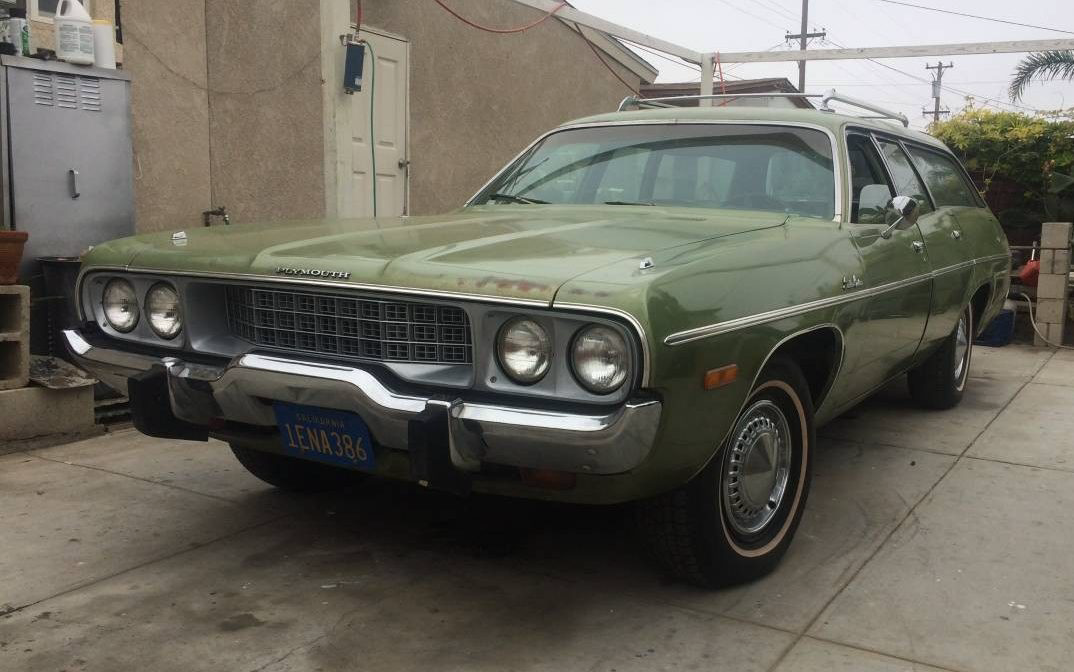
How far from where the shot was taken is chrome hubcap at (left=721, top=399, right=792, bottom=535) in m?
3.06

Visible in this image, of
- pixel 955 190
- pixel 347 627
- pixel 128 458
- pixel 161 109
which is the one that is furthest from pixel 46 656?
pixel 955 190

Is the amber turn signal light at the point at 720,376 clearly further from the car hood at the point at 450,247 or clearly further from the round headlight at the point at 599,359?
the car hood at the point at 450,247

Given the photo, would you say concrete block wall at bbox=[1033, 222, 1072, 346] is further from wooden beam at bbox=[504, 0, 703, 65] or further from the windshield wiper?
the windshield wiper

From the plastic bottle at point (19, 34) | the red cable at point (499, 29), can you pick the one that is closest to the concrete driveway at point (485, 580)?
the plastic bottle at point (19, 34)

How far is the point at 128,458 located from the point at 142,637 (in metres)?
2.01

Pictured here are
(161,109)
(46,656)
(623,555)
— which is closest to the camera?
(46,656)

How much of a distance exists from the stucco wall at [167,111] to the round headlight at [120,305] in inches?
118

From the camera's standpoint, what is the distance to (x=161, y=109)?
6.34m

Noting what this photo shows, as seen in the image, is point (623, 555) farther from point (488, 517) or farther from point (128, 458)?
point (128, 458)

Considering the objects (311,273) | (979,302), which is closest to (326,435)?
(311,273)

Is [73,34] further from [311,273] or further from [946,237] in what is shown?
[946,237]

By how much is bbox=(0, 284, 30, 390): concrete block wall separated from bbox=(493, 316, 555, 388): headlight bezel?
10.3ft

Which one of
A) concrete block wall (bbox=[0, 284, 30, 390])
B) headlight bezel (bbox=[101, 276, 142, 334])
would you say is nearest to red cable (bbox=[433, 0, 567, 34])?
concrete block wall (bbox=[0, 284, 30, 390])

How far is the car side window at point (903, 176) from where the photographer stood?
181 inches
